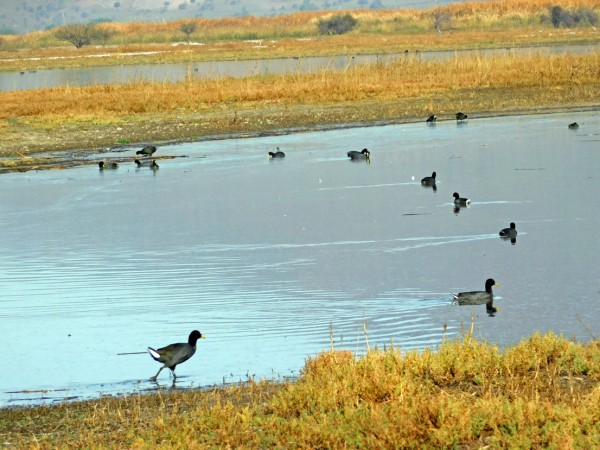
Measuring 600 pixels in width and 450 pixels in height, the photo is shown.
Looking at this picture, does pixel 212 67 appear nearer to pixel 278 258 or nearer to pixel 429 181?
pixel 429 181

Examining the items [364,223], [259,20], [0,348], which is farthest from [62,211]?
[259,20]

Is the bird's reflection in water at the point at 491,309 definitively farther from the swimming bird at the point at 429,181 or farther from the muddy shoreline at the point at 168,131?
the muddy shoreline at the point at 168,131

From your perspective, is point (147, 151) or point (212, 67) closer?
point (147, 151)

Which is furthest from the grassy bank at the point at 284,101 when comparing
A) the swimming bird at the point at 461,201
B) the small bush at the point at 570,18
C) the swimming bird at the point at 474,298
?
the small bush at the point at 570,18

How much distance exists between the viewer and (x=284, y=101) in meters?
42.1

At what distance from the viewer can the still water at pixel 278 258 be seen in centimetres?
1265

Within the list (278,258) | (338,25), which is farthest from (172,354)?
(338,25)

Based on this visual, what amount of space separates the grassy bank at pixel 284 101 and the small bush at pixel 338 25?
59.0 metres

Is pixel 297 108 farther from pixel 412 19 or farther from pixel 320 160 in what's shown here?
pixel 412 19

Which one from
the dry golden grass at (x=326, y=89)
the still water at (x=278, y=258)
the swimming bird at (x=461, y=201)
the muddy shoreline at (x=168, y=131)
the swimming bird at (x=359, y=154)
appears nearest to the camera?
the still water at (x=278, y=258)

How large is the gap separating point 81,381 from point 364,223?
381 inches

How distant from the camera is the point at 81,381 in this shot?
38.0 ft

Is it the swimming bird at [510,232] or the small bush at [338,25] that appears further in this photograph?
the small bush at [338,25]

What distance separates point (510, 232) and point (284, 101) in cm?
2445
